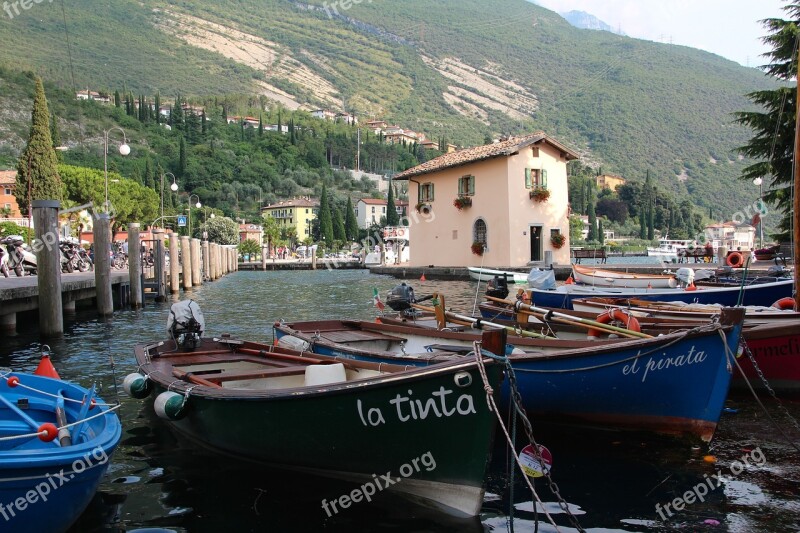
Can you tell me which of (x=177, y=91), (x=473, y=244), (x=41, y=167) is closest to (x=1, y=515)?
(x=473, y=244)

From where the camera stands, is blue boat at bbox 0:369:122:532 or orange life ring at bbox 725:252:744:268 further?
orange life ring at bbox 725:252:744:268

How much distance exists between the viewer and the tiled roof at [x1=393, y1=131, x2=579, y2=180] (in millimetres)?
38062

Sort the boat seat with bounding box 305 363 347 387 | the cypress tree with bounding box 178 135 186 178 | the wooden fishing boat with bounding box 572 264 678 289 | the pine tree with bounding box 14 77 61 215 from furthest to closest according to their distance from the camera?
the cypress tree with bounding box 178 135 186 178, the pine tree with bounding box 14 77 61 215, the wooden fishing boat with bounding box 572 264 678 289, the boat seat with bounding box 305 363 347 387

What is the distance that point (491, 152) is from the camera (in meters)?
38.7

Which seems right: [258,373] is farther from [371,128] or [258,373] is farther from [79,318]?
[371,128]

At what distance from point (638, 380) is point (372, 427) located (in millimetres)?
3201

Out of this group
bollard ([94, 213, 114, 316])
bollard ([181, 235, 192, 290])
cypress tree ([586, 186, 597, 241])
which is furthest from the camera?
cypress tree ([586, 186, 597, 241])

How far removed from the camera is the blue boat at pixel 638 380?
7035 millimetres

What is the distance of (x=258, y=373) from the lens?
7.39 m

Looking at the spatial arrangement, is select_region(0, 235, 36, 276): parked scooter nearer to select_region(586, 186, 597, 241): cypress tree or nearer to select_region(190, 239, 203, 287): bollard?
select_region(190, 239, 203, 287): bollard

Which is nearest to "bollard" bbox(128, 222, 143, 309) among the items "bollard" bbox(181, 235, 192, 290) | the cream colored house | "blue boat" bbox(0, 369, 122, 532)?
"bollard" bbox(181, 235, 192, 290)

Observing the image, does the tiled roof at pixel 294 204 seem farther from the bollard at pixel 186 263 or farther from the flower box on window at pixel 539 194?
the bollard at pixel 186 263

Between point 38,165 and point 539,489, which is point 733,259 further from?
point 38,165

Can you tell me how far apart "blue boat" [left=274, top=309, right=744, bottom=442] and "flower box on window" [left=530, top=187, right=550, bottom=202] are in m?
31.6
